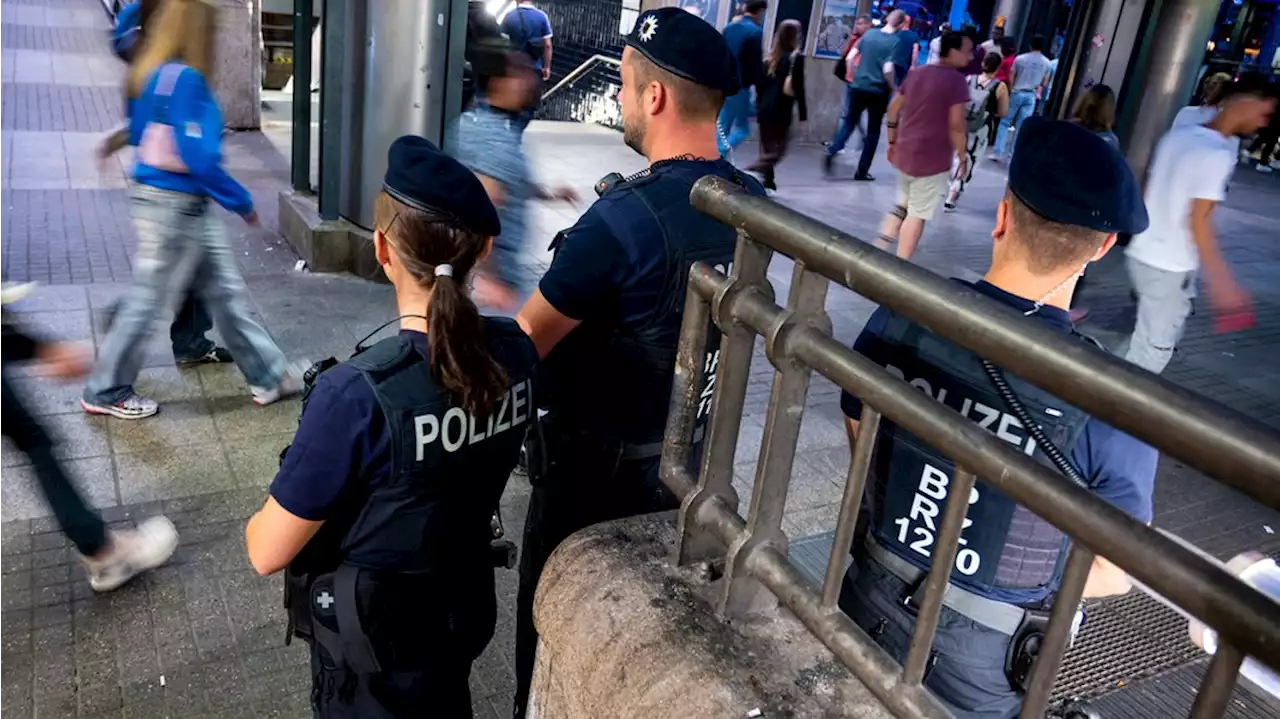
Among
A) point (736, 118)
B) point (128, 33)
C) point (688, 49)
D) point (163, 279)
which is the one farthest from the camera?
point (736, 118)

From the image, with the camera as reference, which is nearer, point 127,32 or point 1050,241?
point 1050,241

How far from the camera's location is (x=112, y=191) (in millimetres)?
7898

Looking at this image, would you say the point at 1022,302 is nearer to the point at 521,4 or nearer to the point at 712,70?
the point at 712,70

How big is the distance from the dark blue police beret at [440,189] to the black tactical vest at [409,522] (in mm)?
237

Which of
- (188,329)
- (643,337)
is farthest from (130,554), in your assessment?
(643,337)

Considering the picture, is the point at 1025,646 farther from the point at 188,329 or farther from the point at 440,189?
the point at 188,329

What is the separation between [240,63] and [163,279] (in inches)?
281

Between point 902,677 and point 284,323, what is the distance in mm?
5150

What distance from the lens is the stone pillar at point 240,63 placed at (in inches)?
412

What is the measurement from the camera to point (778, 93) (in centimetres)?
1084

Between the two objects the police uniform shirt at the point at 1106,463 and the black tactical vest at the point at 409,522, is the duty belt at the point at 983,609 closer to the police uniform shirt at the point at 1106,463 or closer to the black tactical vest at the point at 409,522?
the police uniform shirt at the point at 1106,463

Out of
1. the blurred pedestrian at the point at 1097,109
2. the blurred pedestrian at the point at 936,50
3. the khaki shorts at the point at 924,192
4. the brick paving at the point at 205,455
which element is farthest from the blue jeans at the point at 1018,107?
the blurred pedestrian at the point at 1097,109

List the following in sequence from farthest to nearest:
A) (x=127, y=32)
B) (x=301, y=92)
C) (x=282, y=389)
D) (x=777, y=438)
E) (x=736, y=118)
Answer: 1. (x=736, y=118)
2. (x=301, y=92)
3. (x=127, y=32)
4. (x=282, y=389)
5. (x=777, y=438)

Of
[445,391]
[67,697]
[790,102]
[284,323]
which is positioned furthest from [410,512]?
[790,102]
